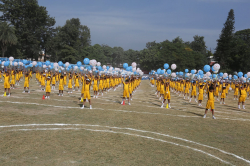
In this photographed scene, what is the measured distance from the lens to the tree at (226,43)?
6462cm

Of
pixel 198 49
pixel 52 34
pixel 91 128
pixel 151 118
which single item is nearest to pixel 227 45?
pixel 198 49

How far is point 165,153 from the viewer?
7160mm

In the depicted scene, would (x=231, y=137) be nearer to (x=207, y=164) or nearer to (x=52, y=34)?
(x=207, y=164)

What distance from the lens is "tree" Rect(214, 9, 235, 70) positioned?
6462 cm

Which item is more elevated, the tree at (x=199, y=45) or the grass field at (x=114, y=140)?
the tree at (x=199, y=45)

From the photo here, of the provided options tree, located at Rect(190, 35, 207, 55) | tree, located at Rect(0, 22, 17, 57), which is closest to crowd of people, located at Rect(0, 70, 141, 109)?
tree, located at Rect(0, 22, 17, 57)

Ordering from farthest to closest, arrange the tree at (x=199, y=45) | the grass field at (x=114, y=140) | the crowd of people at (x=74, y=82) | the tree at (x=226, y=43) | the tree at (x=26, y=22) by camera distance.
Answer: the tree at (x=199, y=45) → the tree at (x=226, y=43) → the tree at (x=26, y=22) → the crowd of people at (x=74, y=82) → the grass field at (x=114, y=140)

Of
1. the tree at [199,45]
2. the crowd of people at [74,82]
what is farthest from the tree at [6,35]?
the tree at [199,45]

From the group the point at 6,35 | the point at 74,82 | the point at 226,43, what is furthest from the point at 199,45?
the point at 74,82

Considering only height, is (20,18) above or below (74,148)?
above

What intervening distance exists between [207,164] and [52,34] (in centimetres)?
7439

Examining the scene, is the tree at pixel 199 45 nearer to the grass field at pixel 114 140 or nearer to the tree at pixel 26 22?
the tree at pixel 26 22

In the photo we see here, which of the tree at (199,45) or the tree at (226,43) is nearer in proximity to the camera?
the tree at (226,43)

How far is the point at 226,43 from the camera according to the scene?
64625mm
